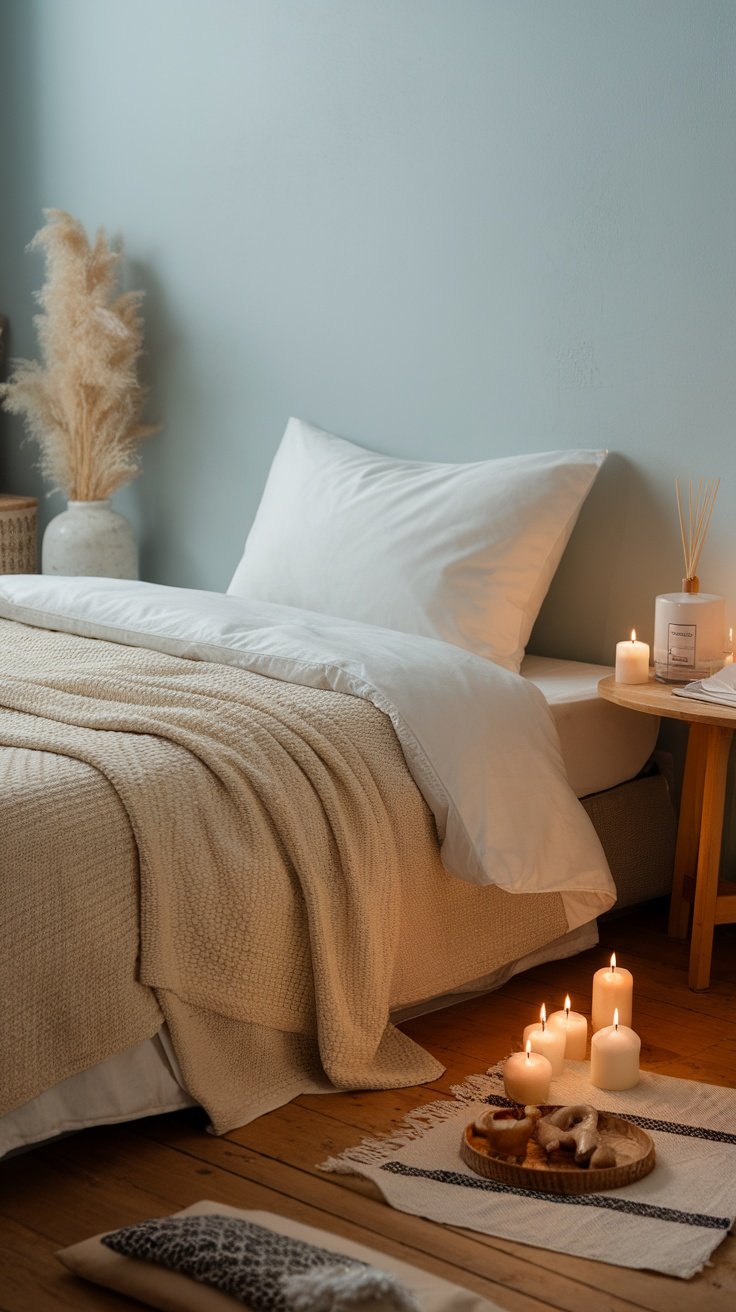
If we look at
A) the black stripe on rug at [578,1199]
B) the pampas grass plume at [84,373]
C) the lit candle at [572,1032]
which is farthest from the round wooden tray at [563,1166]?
the pampas grass plume at [84,373]

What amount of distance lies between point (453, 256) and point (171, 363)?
1.04 metres

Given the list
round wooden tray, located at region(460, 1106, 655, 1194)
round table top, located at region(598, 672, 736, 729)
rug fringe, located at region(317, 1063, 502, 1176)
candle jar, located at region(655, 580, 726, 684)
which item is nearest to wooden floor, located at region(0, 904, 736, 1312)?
rug fringe, located at region(317, 1063, 502, 1176)

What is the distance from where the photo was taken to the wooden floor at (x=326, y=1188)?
1746 millimetres

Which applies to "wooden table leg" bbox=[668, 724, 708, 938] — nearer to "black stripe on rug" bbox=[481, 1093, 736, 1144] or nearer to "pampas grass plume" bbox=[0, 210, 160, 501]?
"black stripe on rug" bbox=[481, 1093, 736, 1144]

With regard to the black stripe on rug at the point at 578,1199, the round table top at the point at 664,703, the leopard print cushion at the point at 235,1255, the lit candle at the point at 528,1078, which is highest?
the round table top at the point at 664,703

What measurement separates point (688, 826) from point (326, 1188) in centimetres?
125

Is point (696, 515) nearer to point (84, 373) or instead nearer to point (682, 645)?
point (682, 645)

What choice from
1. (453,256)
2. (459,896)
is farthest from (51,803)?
(453,256)

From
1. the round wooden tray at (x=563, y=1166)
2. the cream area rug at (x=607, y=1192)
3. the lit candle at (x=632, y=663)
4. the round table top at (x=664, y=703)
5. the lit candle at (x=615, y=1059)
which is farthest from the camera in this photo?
the lit candle at (x=632, y=663)

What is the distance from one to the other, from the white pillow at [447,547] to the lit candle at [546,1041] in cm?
91

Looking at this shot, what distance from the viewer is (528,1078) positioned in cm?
217

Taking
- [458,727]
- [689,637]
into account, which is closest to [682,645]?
[689,637]

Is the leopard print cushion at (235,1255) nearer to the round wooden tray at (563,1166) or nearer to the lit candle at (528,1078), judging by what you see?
the round wooden tray at (563,1166)

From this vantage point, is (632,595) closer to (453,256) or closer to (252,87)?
(453,256)
